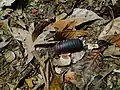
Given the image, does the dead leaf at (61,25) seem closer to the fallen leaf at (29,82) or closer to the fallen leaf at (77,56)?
the fallen leaf at (77,56)

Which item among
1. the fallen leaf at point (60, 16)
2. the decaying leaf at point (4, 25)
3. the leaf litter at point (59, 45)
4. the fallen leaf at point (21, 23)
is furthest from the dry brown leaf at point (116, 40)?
the decaying leaf at point (4, 25)

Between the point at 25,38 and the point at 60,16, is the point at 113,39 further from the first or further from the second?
the point at 25,38

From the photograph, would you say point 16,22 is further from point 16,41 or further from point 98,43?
point 98,43

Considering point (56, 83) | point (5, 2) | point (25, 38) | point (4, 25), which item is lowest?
point (56, 83)

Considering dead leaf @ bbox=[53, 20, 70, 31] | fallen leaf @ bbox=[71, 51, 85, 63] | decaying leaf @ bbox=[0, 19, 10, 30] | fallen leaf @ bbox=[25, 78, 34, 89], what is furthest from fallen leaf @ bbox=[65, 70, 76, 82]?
decaying leaf @ bbox=[0, 19, 10, 30]

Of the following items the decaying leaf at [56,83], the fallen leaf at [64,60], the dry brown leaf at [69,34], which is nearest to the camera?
the decaying leaf at [56,83]

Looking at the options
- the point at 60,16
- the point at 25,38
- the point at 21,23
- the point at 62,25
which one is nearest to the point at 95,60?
the point at 62,25

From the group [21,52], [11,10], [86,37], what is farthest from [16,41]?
[86,37]

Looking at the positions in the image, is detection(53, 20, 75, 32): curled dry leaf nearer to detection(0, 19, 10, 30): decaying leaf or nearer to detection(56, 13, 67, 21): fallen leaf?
detection(56, 13, 67, 21): fallen leaf
